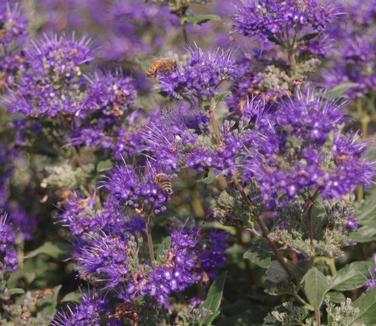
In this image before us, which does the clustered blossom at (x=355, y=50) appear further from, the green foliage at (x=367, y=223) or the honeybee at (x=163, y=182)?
the honeybee at (x=163, y=182)

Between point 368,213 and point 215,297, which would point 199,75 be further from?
point 368,213

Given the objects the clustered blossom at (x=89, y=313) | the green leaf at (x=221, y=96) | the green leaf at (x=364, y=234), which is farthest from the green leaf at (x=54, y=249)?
the green leaf at (x=364, y=234)

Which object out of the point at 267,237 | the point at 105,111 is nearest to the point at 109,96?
the point at 105,111

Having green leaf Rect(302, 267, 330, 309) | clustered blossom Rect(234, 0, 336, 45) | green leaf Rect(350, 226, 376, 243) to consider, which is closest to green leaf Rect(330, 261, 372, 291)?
green leaf Rect(350, 226, 376, 243)

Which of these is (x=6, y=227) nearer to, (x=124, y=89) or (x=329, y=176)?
(x=124, y=89)

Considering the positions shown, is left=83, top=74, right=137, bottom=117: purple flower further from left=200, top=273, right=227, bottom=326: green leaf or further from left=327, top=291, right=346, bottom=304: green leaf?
left=327, top=291, right=346, bottom=304: green leaf
